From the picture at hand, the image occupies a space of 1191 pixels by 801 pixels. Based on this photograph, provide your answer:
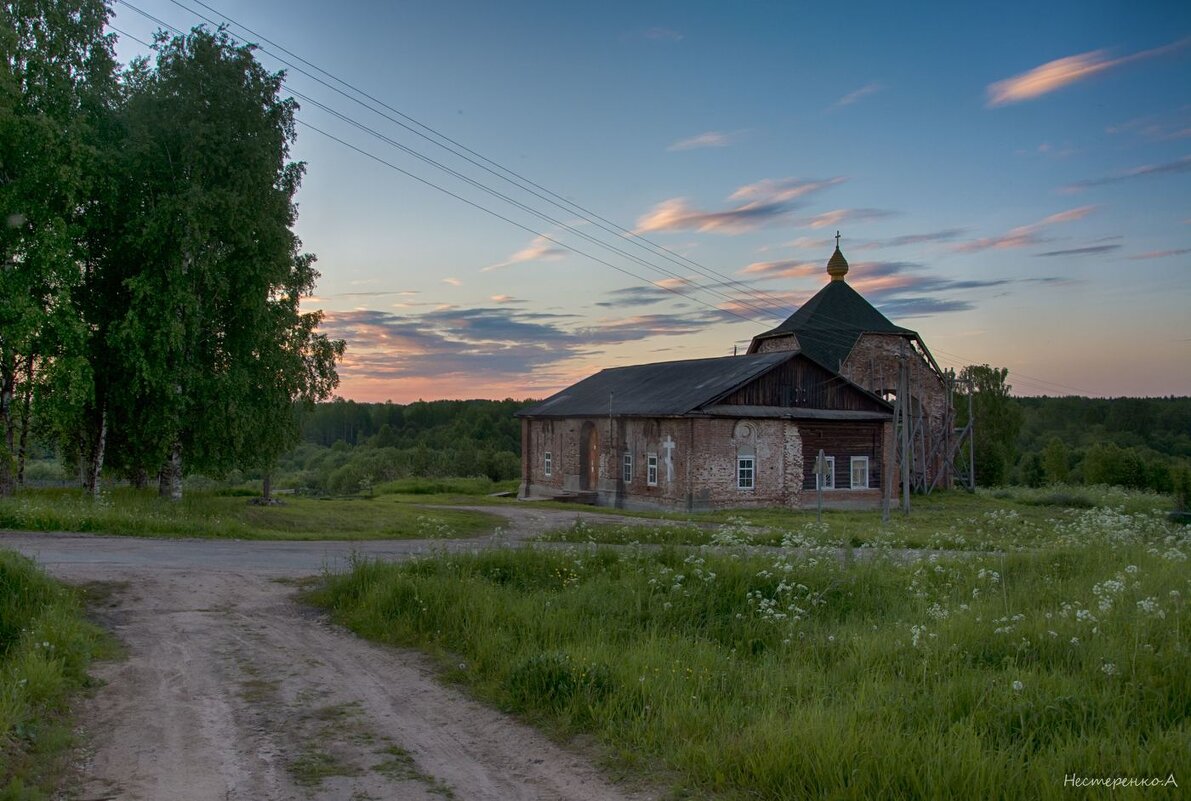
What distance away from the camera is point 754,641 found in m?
7.90

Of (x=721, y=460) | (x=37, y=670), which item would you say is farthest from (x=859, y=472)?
(x=37, y=670)

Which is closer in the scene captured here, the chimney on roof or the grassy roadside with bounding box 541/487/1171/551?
the grassy roadside with bounding box 541/487/1171/551

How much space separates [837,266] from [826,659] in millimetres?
41288

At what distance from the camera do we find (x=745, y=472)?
3028 centimetres

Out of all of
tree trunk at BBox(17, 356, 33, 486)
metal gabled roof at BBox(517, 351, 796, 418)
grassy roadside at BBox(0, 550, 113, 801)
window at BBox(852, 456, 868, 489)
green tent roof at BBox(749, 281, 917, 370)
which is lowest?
grassy roadside at BBox(0, 550, 113, 801)

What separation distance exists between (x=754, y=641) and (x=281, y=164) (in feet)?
67.8

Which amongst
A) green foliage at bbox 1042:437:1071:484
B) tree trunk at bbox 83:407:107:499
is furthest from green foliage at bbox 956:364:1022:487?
tree trunk at bbox 83:407:107:499

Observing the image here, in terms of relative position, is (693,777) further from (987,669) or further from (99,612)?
(99,612)

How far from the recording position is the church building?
2959 cm

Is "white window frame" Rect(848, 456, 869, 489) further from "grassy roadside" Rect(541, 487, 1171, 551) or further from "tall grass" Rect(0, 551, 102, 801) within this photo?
"tall grass" Rect(0, 551, 102, 801)

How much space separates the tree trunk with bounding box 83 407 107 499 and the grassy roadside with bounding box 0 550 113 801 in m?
13.6

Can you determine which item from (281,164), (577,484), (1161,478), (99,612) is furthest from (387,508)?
(1161,478)

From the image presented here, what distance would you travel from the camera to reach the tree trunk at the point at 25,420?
2065cm

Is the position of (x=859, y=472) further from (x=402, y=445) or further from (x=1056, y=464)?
(x=402, y=445)
